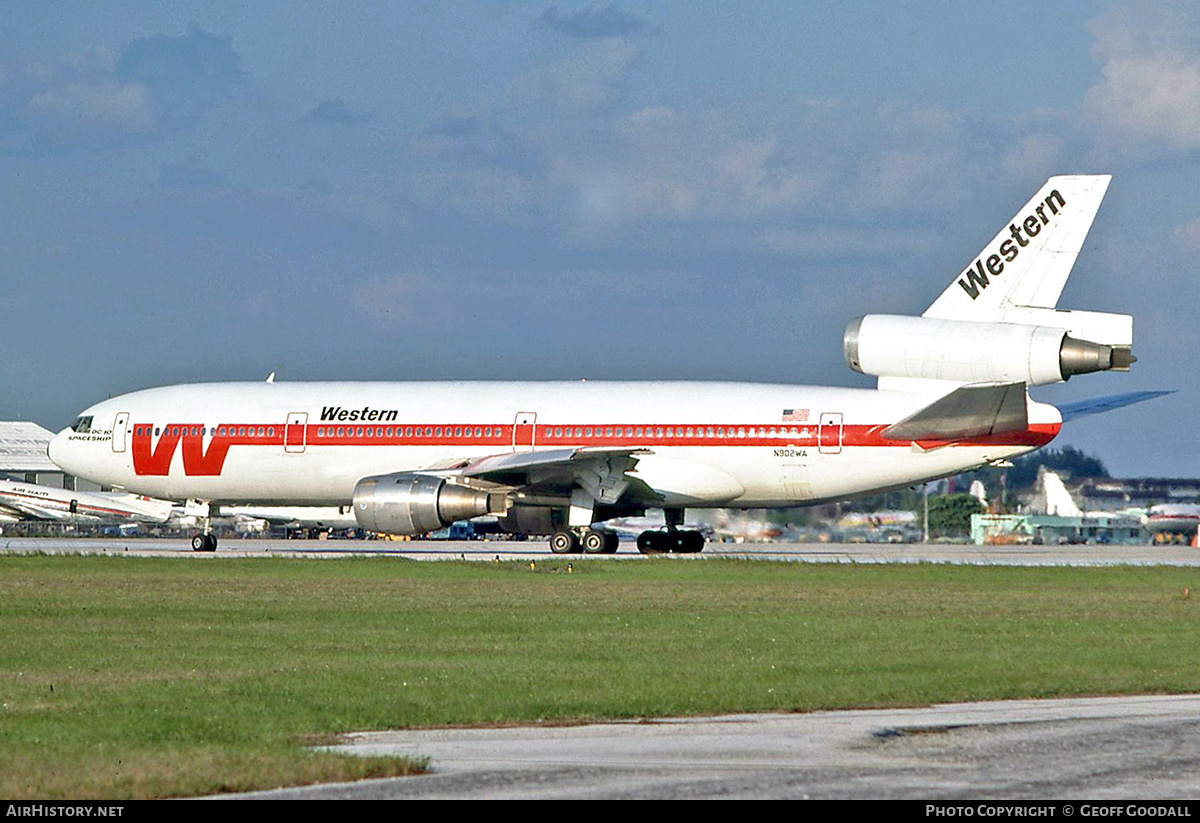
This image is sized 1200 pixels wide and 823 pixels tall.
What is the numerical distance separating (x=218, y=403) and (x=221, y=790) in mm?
35858

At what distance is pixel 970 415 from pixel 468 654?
21684mm

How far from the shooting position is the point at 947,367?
38812 mm

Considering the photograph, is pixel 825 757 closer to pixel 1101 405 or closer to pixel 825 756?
pixel 825 756

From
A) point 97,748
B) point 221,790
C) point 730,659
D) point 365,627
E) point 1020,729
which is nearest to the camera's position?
point 221,790

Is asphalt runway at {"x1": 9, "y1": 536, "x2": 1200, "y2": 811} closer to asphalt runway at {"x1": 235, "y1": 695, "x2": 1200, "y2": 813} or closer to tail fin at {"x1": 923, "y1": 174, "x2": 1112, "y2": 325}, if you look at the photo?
asphalt runway at {"x1": 235, "y1": 695, "x2": 1200, "y2": 813}

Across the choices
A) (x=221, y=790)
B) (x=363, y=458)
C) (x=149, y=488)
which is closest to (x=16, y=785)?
(x=221, y=790)

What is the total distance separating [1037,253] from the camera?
38.3m

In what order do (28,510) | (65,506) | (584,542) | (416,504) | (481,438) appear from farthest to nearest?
(28,510), (65,506), (481,438), (584,542), (416,504)

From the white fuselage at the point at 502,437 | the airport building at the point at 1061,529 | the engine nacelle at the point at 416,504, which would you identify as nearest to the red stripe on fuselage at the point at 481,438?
the white fuselage at the point at 502,437

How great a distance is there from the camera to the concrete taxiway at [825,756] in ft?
35.6

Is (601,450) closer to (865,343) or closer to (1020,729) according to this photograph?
(865,343)

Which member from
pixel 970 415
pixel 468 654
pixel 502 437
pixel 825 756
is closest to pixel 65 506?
pixel 502 437

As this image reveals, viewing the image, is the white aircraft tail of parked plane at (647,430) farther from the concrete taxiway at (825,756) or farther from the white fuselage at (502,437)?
the concrete taxiway at (825,756)

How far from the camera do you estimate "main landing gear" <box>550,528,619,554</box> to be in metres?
43.0
